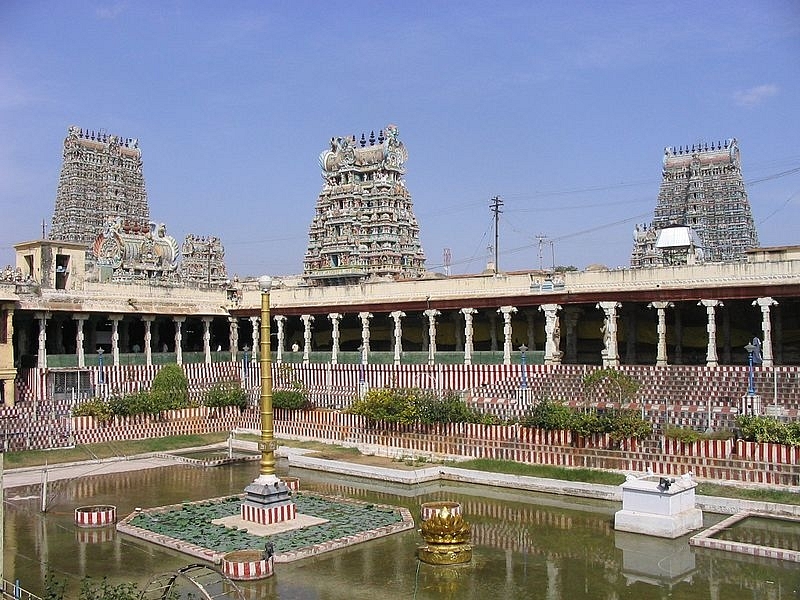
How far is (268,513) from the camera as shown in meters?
22.1

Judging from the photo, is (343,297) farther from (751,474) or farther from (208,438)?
(751,474)

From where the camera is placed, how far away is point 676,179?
81.1 meters

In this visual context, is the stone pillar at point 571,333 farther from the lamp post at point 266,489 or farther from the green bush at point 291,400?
the lamp post at point 266,489

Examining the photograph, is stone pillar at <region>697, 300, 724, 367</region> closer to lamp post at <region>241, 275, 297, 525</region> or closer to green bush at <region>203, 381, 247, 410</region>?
lamp post at <region>241, 275, 297, 525</region>

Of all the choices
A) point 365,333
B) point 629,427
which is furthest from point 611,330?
point 365,333

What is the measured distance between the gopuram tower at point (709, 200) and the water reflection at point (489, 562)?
184ft

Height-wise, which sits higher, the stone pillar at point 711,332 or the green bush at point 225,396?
the stone pillar at point 711,332

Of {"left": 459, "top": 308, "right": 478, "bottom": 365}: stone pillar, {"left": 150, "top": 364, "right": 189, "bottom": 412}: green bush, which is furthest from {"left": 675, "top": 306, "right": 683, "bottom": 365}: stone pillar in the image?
{"left": 150, "top": 364, "right": 189, "bottom": 412}: green bush

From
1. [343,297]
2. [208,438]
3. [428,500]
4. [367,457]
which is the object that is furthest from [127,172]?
[428,500]

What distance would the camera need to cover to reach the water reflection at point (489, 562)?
17.1 metres

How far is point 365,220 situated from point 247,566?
50.2 meters

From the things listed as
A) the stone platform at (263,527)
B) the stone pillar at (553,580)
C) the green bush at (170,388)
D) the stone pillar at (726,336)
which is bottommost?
the stone pillar at (553,580)

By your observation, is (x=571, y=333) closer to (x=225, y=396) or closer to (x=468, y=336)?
(x=468, y=336)

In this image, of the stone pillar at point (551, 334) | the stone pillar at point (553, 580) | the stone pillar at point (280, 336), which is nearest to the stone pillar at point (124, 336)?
the stone pillar at point (280, 336)
